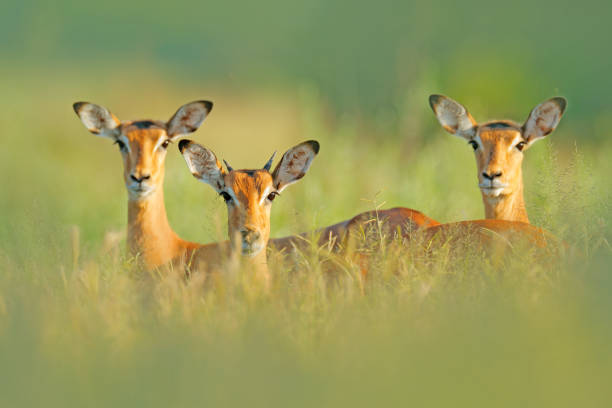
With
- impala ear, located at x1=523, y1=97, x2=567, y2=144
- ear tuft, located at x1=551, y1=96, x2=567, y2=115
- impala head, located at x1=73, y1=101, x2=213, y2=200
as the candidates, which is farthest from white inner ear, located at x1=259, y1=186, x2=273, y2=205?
ear tuft, located at x1=551, y1=96, x2=567, y2=115

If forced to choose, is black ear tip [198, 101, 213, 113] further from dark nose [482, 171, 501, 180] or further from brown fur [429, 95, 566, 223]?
dark nose [482, 171, 501, 180]

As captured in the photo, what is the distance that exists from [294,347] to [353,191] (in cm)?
631

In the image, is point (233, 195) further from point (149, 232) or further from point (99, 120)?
point (99, 120)

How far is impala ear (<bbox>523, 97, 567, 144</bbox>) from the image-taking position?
21.4 ft

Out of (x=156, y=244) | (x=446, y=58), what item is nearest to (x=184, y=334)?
(x=156, y=244)

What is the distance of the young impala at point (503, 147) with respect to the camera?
6297mm

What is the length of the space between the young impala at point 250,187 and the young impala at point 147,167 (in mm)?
657

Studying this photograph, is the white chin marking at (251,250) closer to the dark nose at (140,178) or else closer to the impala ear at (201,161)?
the impala ear at (201,161)

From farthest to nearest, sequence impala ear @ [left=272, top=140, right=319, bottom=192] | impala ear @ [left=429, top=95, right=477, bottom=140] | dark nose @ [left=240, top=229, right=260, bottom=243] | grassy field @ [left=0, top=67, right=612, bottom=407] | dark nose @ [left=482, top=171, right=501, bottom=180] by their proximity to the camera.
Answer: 1. impala ear @ [left=429, top=95, right=477, bottom=140]
2. dark nose @ [left=482, top=171, right=501, bottom=180]
3. impala ear @ [left=272, top=140, right=319, bottom=192]
4. dark nose @ [left=240, top=229, right=260, bottom=243]
5. grassy field @ [left=0, top=67, right=612, bottom=407]

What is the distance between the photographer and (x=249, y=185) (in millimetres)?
5449

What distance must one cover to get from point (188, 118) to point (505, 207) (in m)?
2.66

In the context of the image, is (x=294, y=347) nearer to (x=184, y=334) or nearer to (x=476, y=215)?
(x=184, y=334)

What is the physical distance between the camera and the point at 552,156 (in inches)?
221

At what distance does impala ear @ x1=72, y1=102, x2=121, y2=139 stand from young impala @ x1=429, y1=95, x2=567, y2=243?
2660 millimetres
